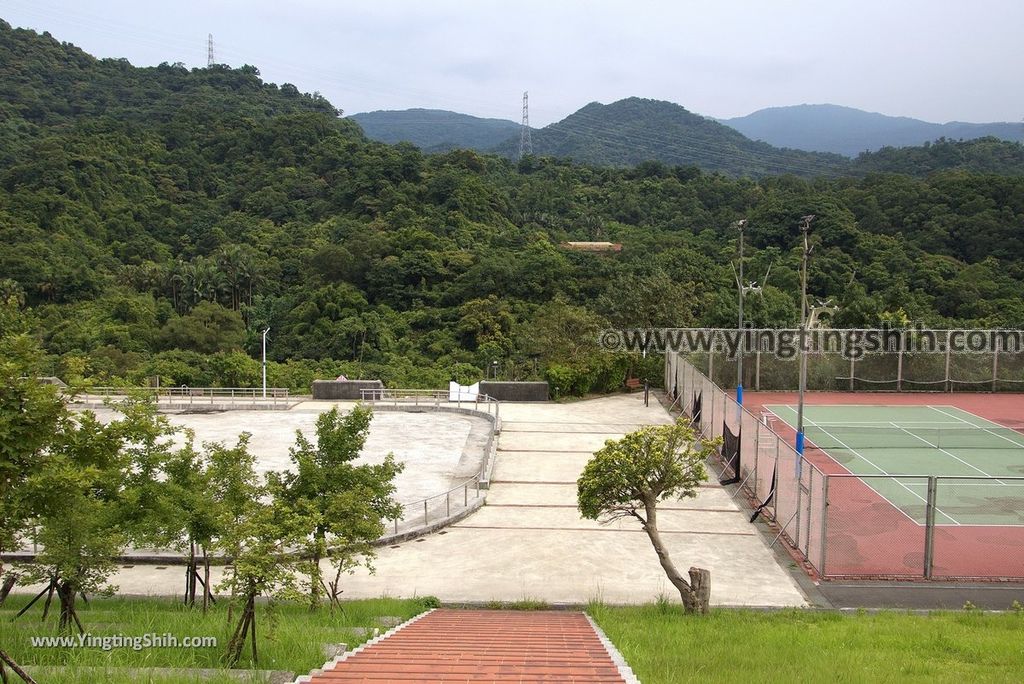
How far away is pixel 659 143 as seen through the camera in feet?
525

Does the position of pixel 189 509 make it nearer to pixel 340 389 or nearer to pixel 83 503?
pixel 83 503

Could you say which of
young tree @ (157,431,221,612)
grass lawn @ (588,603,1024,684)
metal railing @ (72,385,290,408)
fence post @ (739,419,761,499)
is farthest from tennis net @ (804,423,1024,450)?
metal railing @ (72,385,290,408)

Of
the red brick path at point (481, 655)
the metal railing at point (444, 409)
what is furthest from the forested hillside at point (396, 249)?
the red brick path at point (481, 655)

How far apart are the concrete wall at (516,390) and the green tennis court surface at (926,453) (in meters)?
7.91

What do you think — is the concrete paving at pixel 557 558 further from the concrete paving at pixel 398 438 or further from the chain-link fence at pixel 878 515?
the concrete paving at pixel 398 438

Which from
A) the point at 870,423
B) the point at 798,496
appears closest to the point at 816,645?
the point at 798,496

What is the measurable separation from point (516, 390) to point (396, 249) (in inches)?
1238

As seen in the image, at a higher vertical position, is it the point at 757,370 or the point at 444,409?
the point at 757,370

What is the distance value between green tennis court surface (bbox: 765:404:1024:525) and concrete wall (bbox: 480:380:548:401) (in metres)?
7.91

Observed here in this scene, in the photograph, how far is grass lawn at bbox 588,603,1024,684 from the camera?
322 inches

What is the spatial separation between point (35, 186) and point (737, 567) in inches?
2710

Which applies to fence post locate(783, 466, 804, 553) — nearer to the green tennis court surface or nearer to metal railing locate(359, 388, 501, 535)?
the green tennis court surface

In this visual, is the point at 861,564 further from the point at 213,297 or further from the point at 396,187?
the point at 396,187

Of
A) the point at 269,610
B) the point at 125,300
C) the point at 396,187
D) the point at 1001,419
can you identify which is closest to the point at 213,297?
the point at 125,300
